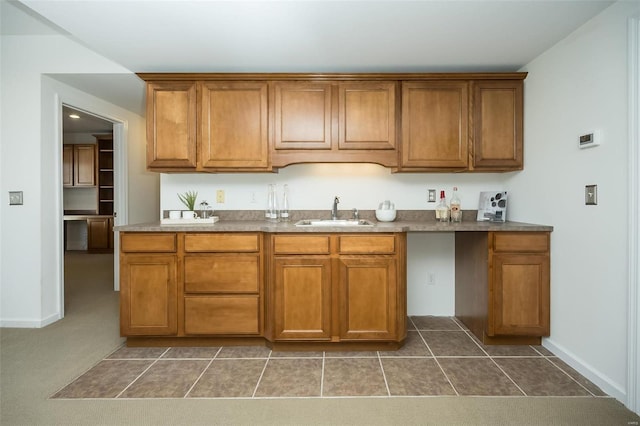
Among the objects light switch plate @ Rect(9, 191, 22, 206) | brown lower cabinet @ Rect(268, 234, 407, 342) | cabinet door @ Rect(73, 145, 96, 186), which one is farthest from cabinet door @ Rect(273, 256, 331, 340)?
cabinet door @ Rect(73, 145, 96, 186)

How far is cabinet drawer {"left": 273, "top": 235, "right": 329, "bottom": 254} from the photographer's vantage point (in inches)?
93.1

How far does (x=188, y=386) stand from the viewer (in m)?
1.95

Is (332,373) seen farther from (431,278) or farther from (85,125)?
(85,125)

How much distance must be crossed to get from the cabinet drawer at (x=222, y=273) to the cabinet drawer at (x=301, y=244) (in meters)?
0.21

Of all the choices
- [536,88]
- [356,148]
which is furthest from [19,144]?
[536,88]

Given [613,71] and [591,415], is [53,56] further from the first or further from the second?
[591,415]

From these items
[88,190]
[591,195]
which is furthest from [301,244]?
[88,190]

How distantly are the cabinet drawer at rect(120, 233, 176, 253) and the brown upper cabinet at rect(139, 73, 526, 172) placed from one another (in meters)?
0.64

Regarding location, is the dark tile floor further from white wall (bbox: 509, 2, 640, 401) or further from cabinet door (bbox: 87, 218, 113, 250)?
cabinet door (bbox: 87, 218, 113, 250)

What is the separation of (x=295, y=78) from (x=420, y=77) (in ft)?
3.35

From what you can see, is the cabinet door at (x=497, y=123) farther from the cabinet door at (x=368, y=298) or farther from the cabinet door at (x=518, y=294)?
the cabinet door at (x=368, y=298)

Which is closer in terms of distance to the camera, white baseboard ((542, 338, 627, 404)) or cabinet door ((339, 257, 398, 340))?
white baseboard ((542, 338, 627, 404))

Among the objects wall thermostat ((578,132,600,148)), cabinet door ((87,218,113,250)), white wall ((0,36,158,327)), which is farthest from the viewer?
cabinet door ((87,218,113,250))

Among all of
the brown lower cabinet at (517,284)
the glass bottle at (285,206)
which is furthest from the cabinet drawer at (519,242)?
the glass bottle at (285,206)
